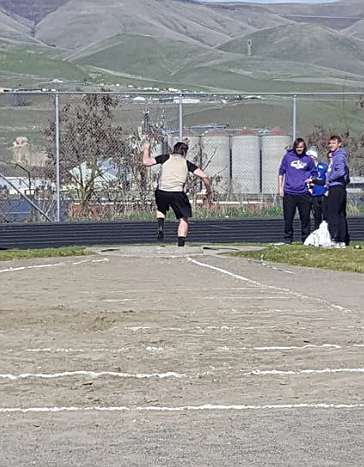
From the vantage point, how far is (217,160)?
1197 inches

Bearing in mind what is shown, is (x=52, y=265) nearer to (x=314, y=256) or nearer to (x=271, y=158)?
(x=314, y=256)

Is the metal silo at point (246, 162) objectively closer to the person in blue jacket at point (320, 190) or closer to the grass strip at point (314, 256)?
the person in blue jacket at point (320, 190)

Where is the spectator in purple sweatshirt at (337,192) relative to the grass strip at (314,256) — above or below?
above

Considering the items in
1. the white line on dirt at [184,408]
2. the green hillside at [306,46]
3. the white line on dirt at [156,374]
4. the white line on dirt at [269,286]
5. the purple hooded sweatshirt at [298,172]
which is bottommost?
the white line on dirt at [184,408]

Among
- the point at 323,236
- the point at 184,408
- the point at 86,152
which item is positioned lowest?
the point at 184,408

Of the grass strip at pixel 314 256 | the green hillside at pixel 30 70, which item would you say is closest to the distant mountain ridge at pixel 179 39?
the green hillside at pixel 30 70

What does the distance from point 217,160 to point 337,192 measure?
12949 millimetres

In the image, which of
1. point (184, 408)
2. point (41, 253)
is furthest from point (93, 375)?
point (41, 253)

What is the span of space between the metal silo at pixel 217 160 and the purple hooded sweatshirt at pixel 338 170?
1145 centimetres

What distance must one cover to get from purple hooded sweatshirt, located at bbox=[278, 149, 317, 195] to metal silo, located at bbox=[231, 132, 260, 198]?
39.6 feet

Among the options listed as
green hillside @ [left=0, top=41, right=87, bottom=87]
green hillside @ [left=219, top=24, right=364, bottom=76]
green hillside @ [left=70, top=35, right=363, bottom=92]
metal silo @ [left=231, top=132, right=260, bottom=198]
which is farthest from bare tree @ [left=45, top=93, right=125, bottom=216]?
green hillside @ [left=219, top=24, right=364, bottom=76]

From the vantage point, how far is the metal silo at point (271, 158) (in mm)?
30609

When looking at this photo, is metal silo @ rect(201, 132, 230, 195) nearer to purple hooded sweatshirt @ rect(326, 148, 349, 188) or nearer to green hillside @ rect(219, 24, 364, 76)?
purple hooded sweatshirt @ rect(326, 148, 349, 188)

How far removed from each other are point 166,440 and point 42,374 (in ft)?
6.52
